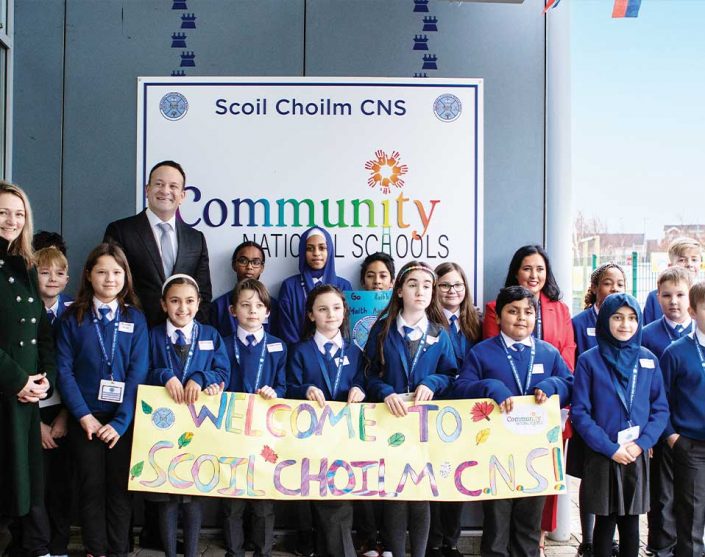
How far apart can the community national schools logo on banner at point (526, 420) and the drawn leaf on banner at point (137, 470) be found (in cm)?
195

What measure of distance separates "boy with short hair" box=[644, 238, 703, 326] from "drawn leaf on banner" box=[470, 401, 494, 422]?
5.56 feet

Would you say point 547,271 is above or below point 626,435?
above

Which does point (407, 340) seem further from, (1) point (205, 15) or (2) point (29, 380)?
(1) point (205, 15)

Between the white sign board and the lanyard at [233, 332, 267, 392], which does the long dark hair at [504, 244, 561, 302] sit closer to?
the white sign board

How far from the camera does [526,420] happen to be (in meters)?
3.44

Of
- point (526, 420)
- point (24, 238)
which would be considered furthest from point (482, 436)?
point (24, 238)

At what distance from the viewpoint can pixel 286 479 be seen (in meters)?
3.44

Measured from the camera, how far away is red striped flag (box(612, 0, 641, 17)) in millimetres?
4160

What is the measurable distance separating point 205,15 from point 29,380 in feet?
9.13

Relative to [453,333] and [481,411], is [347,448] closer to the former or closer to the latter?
[481,411]

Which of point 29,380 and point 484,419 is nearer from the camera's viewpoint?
point 29,380

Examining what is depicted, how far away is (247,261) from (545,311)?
1.97 m

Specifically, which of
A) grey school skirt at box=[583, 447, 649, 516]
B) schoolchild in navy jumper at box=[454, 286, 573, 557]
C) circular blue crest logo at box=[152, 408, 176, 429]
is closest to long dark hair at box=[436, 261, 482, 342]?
schoolchild in navy jumper at box=[454, 286, 573, 557]

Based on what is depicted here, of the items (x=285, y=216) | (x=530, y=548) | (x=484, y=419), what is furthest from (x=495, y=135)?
(x=530, y=548)
